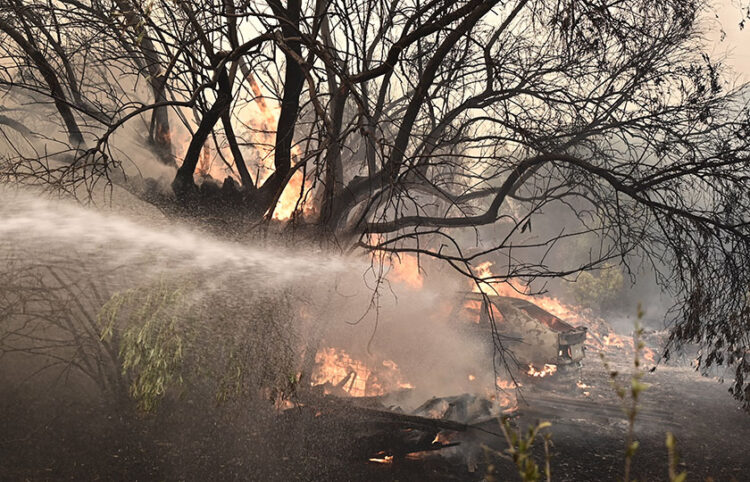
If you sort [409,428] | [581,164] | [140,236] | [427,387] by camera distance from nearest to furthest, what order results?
[581,164] → [409,428] → [140,236] → [427,387]

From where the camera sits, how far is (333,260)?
759 cm

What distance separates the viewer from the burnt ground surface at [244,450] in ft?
16.3

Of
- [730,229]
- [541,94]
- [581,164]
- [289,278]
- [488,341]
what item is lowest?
[488,341]

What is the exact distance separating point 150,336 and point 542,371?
8.64 meters

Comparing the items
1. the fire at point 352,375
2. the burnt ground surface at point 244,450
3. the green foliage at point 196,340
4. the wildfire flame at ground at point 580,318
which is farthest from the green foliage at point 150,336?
the wildfire flame at ground at point 580,318

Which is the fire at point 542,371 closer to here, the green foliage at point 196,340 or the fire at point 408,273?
the fire at point 408,273

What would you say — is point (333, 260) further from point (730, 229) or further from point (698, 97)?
point (698, 97)

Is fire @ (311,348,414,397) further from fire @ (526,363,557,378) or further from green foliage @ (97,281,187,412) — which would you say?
green foliage @ (97,281,187,412)

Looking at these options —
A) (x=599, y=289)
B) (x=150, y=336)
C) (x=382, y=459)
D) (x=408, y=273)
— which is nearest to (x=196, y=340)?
(x=150, y=336)

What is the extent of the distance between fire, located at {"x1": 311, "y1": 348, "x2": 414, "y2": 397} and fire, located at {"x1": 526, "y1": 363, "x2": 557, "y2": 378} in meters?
2.91

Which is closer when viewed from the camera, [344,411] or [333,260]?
[344,411]

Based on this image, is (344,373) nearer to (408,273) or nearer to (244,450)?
(244,450)

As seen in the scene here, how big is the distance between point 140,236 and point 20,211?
4.32 feet

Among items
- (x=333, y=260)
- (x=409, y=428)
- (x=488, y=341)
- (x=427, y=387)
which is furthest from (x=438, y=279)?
(x=409, y=428)
